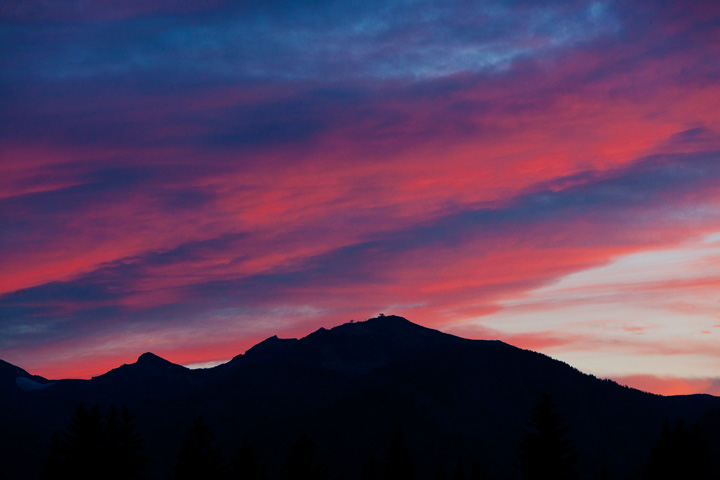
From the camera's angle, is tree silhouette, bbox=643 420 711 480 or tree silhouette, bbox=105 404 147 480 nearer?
tree silhouette, bbox=105 404 147 480

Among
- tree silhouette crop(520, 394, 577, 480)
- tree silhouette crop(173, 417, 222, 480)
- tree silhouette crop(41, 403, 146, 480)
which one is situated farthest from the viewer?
tree silhouette crop(173, 417, 222, 480)

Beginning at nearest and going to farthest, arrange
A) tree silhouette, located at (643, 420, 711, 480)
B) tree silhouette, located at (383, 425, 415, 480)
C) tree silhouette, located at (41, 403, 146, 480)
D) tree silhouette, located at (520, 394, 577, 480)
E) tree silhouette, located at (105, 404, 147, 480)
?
tree silhouette, located at (41, 403, 146, 480)
tree silhouette, located at (105, 404, 147, 480)
tree silhouette, located at (520, 394, 577, 480)
tree silhouette, located at (643, 420, 711, 480)
tree silhouette, located at (383, 425, 415, 480)

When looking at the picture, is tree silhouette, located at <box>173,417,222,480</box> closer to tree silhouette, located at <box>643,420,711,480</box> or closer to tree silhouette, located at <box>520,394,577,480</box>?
tree silhouette, located at <box>520,394,577,480</box>

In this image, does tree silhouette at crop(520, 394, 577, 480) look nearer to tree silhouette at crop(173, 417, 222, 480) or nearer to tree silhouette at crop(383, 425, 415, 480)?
tree silhouette at crop(173, 417, 222, 480)

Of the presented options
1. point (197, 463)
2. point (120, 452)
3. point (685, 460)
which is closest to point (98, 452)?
point (120, 452)

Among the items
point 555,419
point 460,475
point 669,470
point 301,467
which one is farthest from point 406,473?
point 555,419

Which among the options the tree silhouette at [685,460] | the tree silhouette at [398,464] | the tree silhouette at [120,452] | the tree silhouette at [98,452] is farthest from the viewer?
the tree silhouette at [398,464]

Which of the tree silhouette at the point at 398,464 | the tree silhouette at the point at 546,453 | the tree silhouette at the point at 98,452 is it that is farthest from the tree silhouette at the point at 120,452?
the tree silhouette at the point at 398,464

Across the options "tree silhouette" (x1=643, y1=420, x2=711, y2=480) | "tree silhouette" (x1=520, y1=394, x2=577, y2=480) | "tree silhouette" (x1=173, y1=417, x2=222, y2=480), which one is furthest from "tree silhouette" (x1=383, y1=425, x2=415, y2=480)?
"tree silhouette" (x1=520, y1=394, x2=577, y2=480)

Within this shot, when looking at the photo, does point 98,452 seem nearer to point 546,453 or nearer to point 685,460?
point 546,453

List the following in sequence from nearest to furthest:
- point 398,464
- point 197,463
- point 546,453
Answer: point 546,453 < point 197,463 < point 398,464

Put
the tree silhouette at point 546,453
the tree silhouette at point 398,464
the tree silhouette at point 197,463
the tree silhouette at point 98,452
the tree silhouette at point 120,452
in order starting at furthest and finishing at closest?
the tree silhouette at point 398,464, the tree silhouette at point 197,463, the tree silhouette at point 546,453, the tree silhouette at point 120,452, the tree silhouette at point 98,452

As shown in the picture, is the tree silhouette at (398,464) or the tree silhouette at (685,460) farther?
the tree silhouette at (398,464)

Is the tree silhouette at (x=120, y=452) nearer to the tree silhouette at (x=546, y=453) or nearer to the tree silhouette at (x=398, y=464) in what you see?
the tree silhouette at (x=546, y=453)
